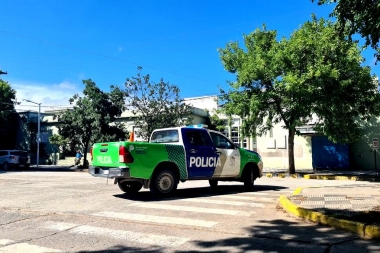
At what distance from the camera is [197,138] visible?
1038 cm

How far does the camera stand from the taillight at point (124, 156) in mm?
8586

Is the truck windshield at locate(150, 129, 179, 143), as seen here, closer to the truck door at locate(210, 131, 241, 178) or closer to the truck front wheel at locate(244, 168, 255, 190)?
the truck door at locate(210, 131, 241, 178)

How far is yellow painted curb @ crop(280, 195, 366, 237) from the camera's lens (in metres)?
5.52

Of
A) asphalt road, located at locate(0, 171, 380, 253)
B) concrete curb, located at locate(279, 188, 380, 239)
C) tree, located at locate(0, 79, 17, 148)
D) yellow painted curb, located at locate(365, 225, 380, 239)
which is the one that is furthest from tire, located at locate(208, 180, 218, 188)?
tree, located at locate(0, 79, 17, 148)

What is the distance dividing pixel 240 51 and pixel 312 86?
5780mm

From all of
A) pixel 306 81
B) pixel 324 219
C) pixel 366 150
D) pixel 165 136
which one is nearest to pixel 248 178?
pixel 165 136

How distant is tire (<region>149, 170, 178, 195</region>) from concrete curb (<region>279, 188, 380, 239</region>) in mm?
3307

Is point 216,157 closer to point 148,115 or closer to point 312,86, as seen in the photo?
point 312,86

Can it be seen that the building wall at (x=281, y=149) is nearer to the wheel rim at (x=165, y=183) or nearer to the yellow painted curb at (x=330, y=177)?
the yellow painted curb at (x=330, y=177)

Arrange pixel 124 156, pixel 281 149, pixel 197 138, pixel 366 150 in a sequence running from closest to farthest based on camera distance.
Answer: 1. pixel 124 156
2. pixel 197 138
3. pixel 366 150
4. pixel 281 149

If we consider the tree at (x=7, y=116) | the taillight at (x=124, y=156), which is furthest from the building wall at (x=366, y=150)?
the tree at (x=7, y=116)

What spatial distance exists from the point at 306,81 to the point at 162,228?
13.7 metres

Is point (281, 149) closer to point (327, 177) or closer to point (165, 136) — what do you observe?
point (327, 177)

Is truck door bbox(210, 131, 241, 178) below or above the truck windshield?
below
